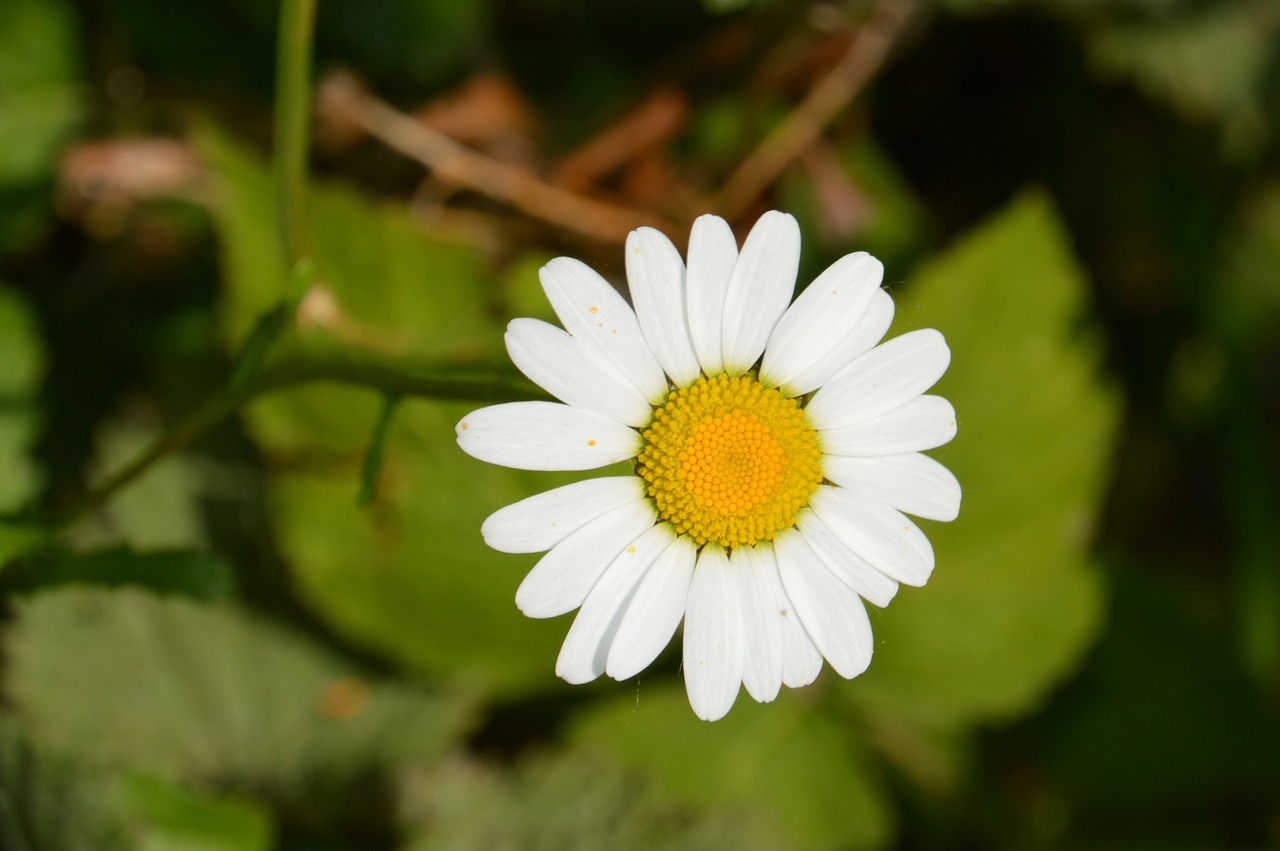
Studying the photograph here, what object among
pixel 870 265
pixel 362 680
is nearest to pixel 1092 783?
pixel 362 680

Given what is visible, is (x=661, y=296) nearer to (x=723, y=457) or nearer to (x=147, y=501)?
(x=723, y=457)

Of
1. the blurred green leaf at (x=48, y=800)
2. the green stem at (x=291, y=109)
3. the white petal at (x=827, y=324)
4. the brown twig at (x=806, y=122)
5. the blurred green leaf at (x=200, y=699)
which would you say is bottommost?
the white petal at (x=827, y=324)

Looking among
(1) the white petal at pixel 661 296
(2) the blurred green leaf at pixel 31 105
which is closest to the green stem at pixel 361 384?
(1) the white petal at pixel 661 296

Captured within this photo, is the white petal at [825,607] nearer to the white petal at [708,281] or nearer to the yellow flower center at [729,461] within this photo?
the yellow flower center at [729,461]

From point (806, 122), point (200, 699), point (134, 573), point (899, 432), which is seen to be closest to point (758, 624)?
point (899, 432)

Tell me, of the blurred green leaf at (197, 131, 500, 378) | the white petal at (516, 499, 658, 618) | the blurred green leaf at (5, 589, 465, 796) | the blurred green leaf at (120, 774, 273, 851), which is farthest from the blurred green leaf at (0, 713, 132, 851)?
the white petal at (516, 499, 658, 618)

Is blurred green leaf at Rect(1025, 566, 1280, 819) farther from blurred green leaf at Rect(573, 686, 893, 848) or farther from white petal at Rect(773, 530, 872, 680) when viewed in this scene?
white petal at Rect(773, 530, 872, 680)
